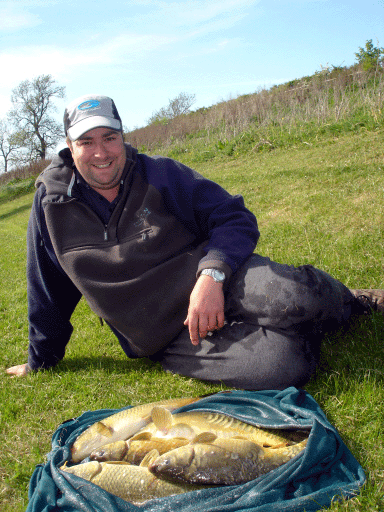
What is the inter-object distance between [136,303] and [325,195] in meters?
4.70

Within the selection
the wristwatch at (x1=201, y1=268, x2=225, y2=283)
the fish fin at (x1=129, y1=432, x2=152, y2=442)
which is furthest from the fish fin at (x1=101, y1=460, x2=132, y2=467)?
the wristwatch at (x1=201, y1=268, x2=225, y2=283)

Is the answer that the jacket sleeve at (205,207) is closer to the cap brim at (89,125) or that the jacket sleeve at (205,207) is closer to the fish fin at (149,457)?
the cap brim at (89,125)

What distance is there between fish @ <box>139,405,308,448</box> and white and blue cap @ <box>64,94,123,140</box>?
1.74 metres

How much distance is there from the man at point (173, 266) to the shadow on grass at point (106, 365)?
1.15 feet

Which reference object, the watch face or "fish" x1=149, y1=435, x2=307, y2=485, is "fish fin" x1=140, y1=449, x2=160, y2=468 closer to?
"fish" x1=149, y1=435, x2=307, y2=485

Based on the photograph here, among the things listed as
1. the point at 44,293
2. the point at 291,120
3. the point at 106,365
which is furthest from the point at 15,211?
the point at 44,293

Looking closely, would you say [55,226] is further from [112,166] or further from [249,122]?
A: [249,122]

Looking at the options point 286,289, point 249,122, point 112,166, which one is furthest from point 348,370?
point 249,122

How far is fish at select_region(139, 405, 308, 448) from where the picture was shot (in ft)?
6.81

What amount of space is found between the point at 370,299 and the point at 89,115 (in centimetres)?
233

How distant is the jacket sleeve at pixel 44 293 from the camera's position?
9.91 ft

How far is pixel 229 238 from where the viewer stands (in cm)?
277

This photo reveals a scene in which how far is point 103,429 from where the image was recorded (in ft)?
7.32

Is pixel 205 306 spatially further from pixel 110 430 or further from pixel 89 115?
pixel 89 115
